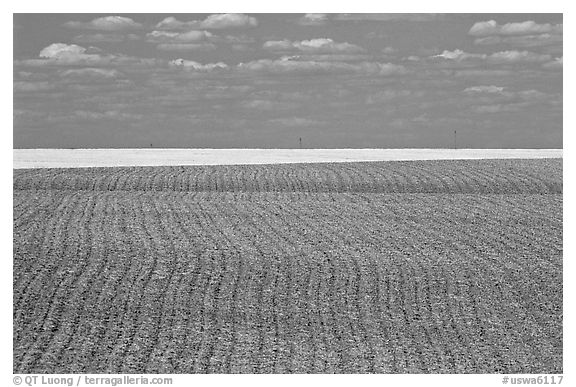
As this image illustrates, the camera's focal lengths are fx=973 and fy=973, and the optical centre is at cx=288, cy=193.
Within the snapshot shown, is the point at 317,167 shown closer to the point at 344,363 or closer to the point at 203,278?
the point at 203,278

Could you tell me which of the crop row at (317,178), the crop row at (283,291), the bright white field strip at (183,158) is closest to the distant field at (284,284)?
the crop row at (283,291)

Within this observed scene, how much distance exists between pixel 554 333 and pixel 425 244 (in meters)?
3.65

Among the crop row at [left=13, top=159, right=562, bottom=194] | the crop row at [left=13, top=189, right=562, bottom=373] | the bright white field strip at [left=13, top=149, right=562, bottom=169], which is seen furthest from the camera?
the bright white field strip at [left=13, top=149, right=562, bottom=169]

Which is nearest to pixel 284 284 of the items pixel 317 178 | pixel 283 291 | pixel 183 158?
pixel 283 291

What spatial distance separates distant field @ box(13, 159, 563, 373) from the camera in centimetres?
936

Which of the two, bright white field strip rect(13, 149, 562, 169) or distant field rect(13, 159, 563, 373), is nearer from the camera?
distant field rect(13, 159, 563, 373)

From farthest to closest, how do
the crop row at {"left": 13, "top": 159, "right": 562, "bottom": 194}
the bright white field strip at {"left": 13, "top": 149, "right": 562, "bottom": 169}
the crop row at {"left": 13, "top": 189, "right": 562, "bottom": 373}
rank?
the bright white field strip at {"left": 13, "top": 149, "right": 562, "bottom": 169} < the crop row at {"left": 13, "top": 159, "right": 562, "bottom": 194} < the crop row at {"left": 13, "top": 189, "right": 562, "bottom": 373}

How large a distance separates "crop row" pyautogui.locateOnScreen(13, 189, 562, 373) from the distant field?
1.0 inches

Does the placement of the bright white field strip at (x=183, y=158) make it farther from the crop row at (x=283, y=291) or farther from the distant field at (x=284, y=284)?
the crop row at (x=283, y=291)

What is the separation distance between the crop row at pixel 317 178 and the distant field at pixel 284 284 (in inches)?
125

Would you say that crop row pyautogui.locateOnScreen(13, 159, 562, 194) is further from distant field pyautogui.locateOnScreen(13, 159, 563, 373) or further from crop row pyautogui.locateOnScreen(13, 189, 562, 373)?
crop row pyautogui.locateOnScreen(13, 189, 562, 373)

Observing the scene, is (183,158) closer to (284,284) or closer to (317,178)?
(317,178)

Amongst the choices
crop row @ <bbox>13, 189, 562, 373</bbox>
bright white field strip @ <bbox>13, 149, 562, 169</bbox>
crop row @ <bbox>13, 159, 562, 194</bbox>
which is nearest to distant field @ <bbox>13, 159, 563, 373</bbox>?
crop row @ <bbox>13, 189, 562, 373</bbox>

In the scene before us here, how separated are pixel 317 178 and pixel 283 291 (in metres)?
12.1
